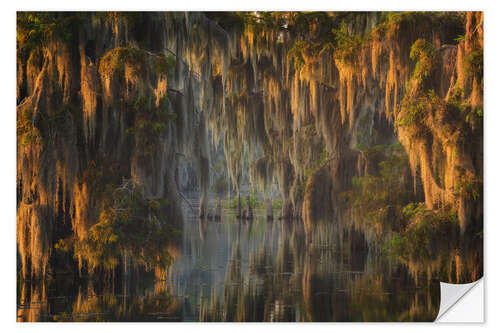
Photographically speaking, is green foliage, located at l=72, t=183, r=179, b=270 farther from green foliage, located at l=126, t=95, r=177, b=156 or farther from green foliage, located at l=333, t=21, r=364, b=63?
green foliage, located at l=333, t=21, r=364, b=63

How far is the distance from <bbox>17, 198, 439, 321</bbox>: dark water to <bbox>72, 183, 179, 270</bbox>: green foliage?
19 centimetres

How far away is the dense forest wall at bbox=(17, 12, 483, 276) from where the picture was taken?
17.8 feet

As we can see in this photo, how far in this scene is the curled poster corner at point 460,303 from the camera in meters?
5.25

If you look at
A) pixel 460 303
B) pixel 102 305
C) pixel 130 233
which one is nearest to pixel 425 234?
pixel 460 303

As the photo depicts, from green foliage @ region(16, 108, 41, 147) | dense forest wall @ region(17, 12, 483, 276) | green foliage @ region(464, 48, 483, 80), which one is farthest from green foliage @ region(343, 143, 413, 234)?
green foliage @ region(16, 108, 41, 147)

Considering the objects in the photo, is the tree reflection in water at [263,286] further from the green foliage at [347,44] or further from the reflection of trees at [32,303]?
the green foliage at [347,44]

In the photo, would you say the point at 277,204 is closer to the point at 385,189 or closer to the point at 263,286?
the point at 263,286

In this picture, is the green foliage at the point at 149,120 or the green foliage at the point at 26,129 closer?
the green foliage at the point at 26,129

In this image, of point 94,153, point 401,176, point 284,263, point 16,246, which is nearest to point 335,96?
point 401,176

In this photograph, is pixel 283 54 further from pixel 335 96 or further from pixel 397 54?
pixel 397 54

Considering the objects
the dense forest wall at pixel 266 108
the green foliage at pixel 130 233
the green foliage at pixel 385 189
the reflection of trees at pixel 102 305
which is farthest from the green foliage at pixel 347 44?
the reflection of trees at pixel 102 305

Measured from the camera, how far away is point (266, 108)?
5.88 metres

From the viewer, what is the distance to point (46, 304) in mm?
5355

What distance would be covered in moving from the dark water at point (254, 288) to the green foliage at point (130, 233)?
187 mm
